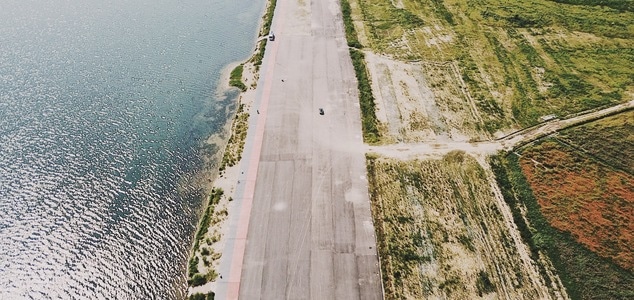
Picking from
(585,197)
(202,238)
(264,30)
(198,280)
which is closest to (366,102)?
(264,30)

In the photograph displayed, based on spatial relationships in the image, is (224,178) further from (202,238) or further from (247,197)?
(202,238)

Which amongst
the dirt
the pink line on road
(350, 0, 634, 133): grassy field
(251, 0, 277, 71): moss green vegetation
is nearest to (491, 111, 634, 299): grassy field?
(350, 0, 634, 133): grassy field

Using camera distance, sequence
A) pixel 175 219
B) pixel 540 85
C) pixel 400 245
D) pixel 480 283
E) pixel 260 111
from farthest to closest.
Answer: pixel 540 85 < pixel 260 111 < pixel 175 219 < pixel 400 245 < pixel 480 283

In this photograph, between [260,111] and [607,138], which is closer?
[607,138]

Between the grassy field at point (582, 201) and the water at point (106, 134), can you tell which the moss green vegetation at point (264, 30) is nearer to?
the water at point (106, 134)

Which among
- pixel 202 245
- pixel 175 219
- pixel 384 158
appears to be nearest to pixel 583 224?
pixel 384 158

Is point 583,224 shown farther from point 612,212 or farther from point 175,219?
point 175,219
